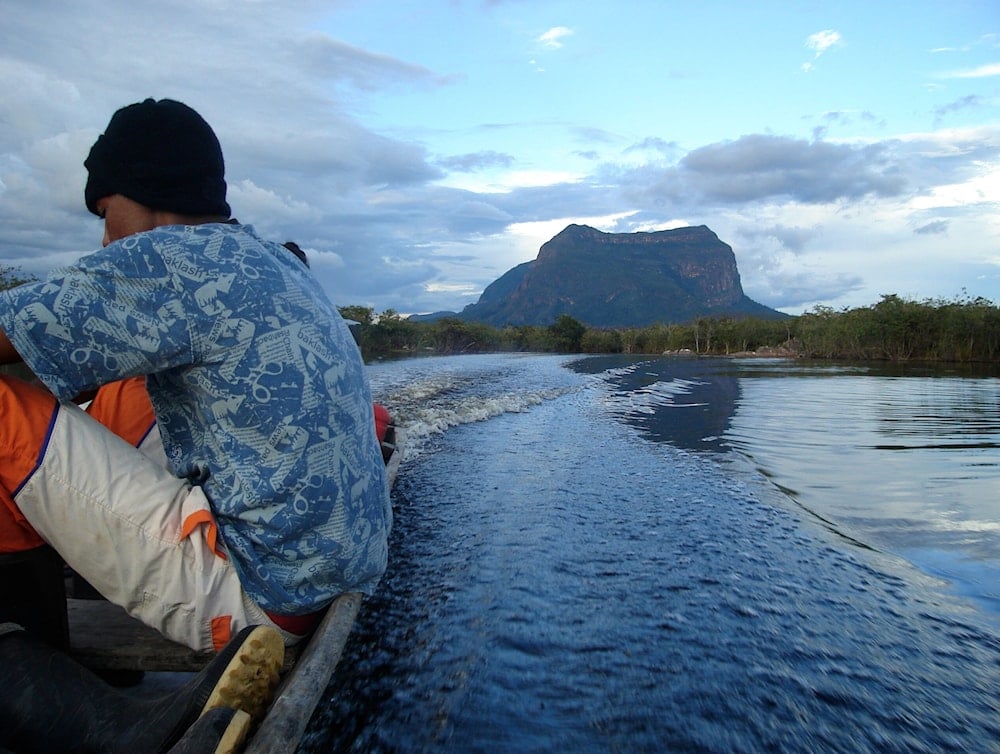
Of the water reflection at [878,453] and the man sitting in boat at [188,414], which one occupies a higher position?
the man sitting in boat at [188,414]

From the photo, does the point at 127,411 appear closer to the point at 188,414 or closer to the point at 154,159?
the point at 188,414

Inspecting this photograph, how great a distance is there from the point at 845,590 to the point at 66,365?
11.6 feet

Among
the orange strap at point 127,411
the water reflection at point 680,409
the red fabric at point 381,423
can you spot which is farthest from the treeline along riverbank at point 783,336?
the orange strap at point 127,411

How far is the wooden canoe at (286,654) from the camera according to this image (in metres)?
1.37

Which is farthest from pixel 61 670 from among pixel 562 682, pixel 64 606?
pixel 562 682

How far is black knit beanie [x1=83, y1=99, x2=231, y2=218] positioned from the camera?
1.76m

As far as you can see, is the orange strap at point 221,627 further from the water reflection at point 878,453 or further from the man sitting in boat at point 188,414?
the water reflection at point 878,453

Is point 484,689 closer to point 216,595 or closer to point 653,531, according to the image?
point 216,595

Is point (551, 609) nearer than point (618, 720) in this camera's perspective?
No

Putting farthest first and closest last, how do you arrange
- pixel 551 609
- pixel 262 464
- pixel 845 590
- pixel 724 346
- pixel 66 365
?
pixel 724 346, pixel 845 590, pixel 551 609, pixel 262 464, pixel 66 365

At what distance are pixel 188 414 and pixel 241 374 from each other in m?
0.23

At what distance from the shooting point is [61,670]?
5.04 ft

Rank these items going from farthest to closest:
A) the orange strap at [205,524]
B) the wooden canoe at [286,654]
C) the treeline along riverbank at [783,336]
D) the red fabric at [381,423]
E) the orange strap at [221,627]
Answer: the treeline along riverbank at [783,336], the red fabric at [381,423], the orange strap at [221,627], the orange strap at [205,524], the wooden canoe at [286,654]

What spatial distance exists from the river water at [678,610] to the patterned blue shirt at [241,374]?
0.82 m
